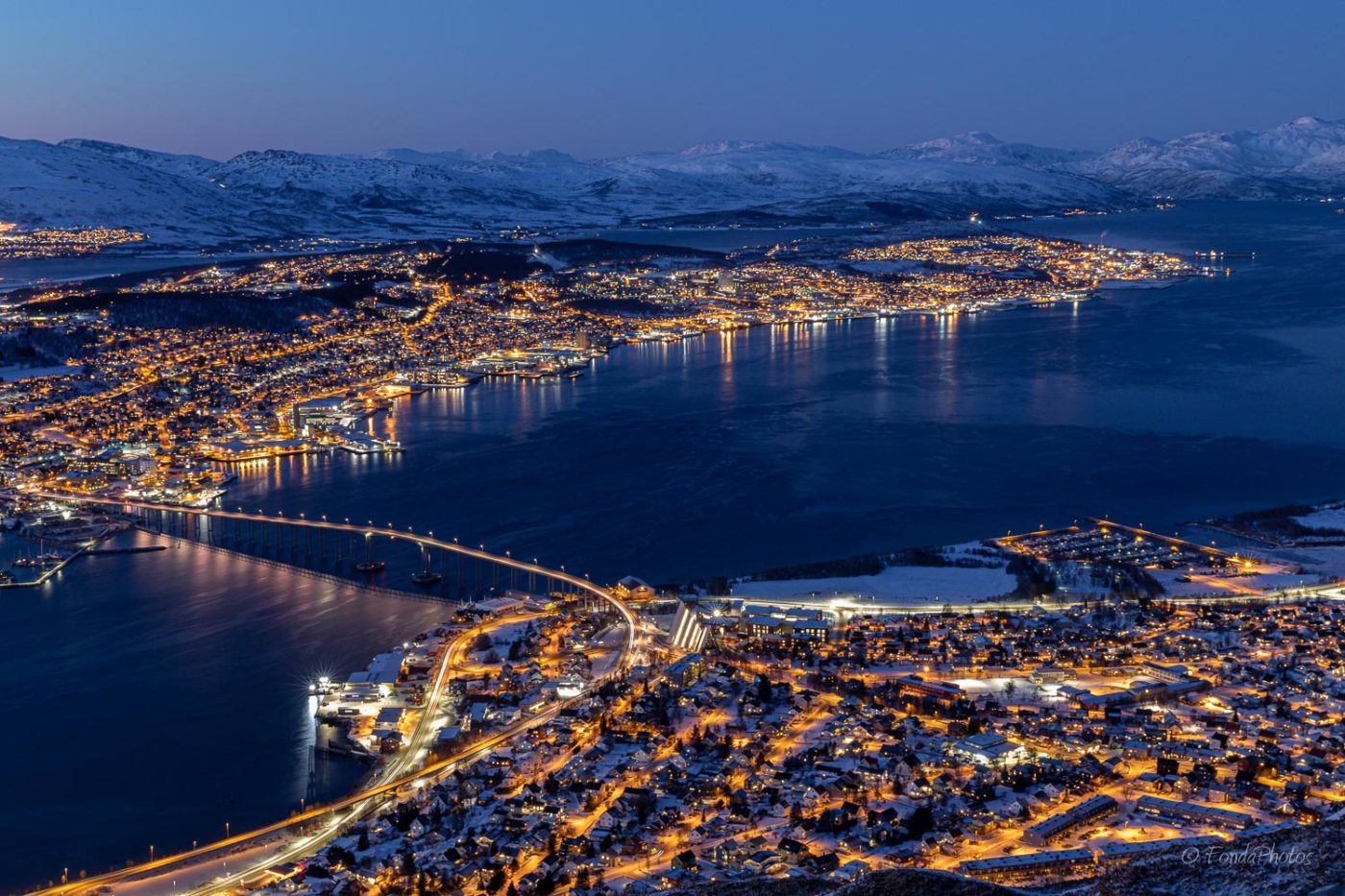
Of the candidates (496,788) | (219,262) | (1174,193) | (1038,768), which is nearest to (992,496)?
(1038,768)

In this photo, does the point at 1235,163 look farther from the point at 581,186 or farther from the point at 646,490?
the point at 646,490

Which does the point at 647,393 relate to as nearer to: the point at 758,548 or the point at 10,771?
the point at 758,548

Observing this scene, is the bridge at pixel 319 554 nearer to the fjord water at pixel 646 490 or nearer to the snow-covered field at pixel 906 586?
the fjord water at pixel 646 490

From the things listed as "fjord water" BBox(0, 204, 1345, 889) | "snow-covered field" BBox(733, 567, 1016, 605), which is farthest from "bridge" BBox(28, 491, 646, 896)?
"snow-covered field" BBox(733, 567, 1016, 605)

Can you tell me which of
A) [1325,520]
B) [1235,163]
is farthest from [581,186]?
[1325,520]

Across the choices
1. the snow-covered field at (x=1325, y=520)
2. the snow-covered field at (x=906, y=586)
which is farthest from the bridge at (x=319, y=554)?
the snow-covered field at (x=1325, y=520)

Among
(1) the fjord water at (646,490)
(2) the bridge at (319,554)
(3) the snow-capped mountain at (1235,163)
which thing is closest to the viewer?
(2) the bridge at (319,554)

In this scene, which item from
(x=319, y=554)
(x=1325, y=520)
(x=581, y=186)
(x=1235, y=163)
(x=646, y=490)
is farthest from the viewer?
(x=1235, y=163)
